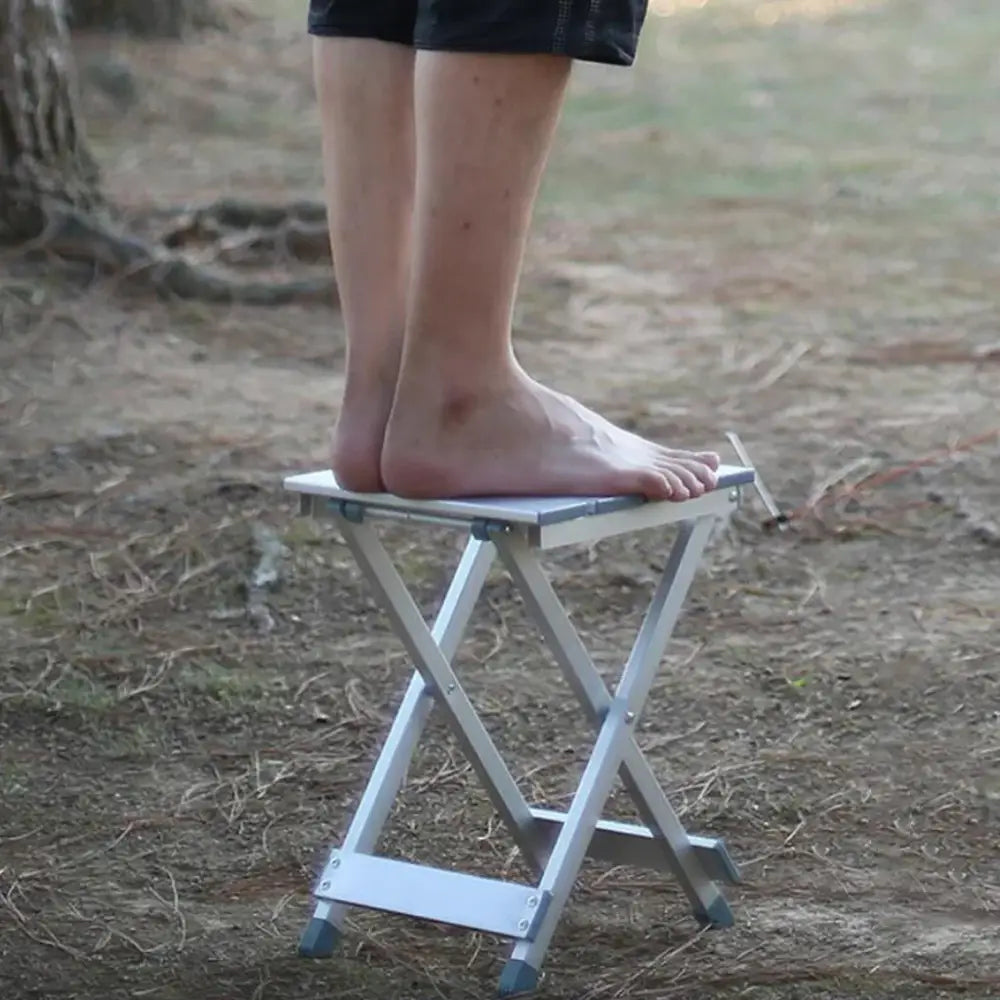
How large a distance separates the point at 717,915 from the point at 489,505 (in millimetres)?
634

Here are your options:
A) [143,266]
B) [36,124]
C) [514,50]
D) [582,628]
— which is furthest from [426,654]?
[36,124]

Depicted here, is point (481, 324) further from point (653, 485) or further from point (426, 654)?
point (426, 654)

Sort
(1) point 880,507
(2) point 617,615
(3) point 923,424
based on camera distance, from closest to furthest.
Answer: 1. (2) point 617,615
2. (1) point 880,507
3. (3) point 923,424

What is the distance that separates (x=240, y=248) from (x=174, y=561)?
2.93 meters

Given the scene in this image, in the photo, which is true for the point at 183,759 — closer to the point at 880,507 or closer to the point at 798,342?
the point at 880,507

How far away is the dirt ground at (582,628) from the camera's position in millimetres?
2389

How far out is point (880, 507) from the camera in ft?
13.8

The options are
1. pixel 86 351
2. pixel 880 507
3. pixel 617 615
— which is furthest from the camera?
pixel 86 351

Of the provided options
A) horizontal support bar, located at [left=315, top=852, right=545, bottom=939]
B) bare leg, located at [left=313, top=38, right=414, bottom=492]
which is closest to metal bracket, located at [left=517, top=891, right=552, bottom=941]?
horizontal support bar, located at [left=315, top=852, right=545, bottom=939]

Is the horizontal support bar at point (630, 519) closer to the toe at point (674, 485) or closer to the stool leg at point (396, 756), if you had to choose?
the toe at point (674, 485)

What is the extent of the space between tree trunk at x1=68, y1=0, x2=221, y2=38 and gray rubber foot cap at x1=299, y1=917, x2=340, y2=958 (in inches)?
370

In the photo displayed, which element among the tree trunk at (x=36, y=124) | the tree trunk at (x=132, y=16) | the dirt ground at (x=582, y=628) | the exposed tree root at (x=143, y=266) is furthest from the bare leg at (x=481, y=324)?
the tree trunk at (x=132, y=16)

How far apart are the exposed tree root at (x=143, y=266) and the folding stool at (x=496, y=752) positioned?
3.77 metres

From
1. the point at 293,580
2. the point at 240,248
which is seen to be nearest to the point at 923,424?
the point at 293,580
